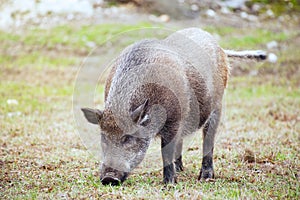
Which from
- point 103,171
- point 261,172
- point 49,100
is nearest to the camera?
point 103,171

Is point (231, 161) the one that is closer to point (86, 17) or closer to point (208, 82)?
point (208, 82)

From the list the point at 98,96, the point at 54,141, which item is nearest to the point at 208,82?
the point at 54,141

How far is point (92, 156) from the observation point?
6.63 meters

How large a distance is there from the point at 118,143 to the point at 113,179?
1.17ft

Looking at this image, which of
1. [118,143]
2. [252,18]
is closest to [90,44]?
[252,18]

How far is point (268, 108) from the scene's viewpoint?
987cm

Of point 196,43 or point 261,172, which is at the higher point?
point 196,43

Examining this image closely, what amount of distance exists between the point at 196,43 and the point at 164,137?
1.41 metres

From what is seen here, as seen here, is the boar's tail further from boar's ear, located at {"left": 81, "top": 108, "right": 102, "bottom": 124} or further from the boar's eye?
boar's ear, located at {"left": 81, "top": 108, "right": 102, "bottom": 124}

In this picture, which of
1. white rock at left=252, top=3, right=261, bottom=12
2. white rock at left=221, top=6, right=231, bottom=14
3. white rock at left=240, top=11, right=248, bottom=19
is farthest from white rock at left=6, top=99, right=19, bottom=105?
white rock at left=252, top=3, right=261, bottom=12

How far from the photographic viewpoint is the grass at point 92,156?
4934 mm

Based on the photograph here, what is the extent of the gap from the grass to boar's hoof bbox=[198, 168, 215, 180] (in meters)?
0.14

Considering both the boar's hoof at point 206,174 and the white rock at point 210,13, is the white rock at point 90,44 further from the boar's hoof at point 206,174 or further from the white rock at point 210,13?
the boar's hoof at point 206,174

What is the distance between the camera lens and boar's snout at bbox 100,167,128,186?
183 inches
